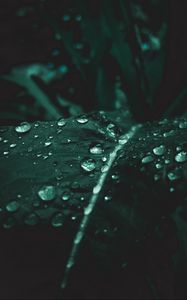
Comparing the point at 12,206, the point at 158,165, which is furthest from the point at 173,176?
the point at 12,206

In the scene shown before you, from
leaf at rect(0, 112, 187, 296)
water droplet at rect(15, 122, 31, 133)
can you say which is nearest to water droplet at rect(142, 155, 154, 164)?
leaf at rect(0, 112, 187, 296)

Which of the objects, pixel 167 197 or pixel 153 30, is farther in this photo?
pixel 153 30

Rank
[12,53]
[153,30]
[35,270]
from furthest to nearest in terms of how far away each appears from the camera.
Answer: [12,53], [153,30], [35,270]

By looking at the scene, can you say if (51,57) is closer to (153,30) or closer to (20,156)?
(153,30)

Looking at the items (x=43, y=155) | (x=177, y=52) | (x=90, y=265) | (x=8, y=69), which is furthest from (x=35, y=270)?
(x=8, y=69)

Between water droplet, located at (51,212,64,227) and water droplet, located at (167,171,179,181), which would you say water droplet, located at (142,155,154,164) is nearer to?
water droplet, located at (167,171,179,181)

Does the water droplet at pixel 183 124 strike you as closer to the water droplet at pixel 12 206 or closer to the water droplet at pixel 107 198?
the water droplet at pixel 107 198
